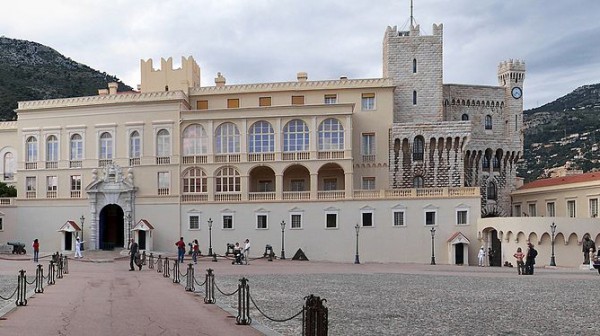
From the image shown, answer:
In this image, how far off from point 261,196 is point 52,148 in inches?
718

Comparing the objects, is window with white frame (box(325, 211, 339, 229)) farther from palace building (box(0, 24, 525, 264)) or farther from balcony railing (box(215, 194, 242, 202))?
balcony railing (box(215, 194, 242, 202))

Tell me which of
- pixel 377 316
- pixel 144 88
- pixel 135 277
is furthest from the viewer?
pixel 144 88

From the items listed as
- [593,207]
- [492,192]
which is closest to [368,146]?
[492,192]

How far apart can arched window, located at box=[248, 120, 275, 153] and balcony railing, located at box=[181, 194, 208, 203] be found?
16.7 feet

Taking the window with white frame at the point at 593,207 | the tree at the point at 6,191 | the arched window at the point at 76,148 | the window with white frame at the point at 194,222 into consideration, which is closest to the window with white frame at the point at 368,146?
the window with white frame at the point at 194,222

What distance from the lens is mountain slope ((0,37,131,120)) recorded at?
96250mm

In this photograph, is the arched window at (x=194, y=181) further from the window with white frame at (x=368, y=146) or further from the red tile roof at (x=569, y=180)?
the red tile roof at (x=569, y=180)

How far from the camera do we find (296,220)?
179 ft

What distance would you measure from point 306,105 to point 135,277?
86.8ft

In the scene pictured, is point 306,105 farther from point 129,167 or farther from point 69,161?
point 69,161

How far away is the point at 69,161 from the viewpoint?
5891 centimetres

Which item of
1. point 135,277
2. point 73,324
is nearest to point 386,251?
point 135,277

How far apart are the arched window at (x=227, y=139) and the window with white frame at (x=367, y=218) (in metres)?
10.9

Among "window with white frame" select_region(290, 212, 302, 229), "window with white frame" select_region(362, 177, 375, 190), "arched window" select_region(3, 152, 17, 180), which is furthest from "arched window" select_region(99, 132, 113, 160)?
"window with white frame" select_region(362, 177, 375, 190)
